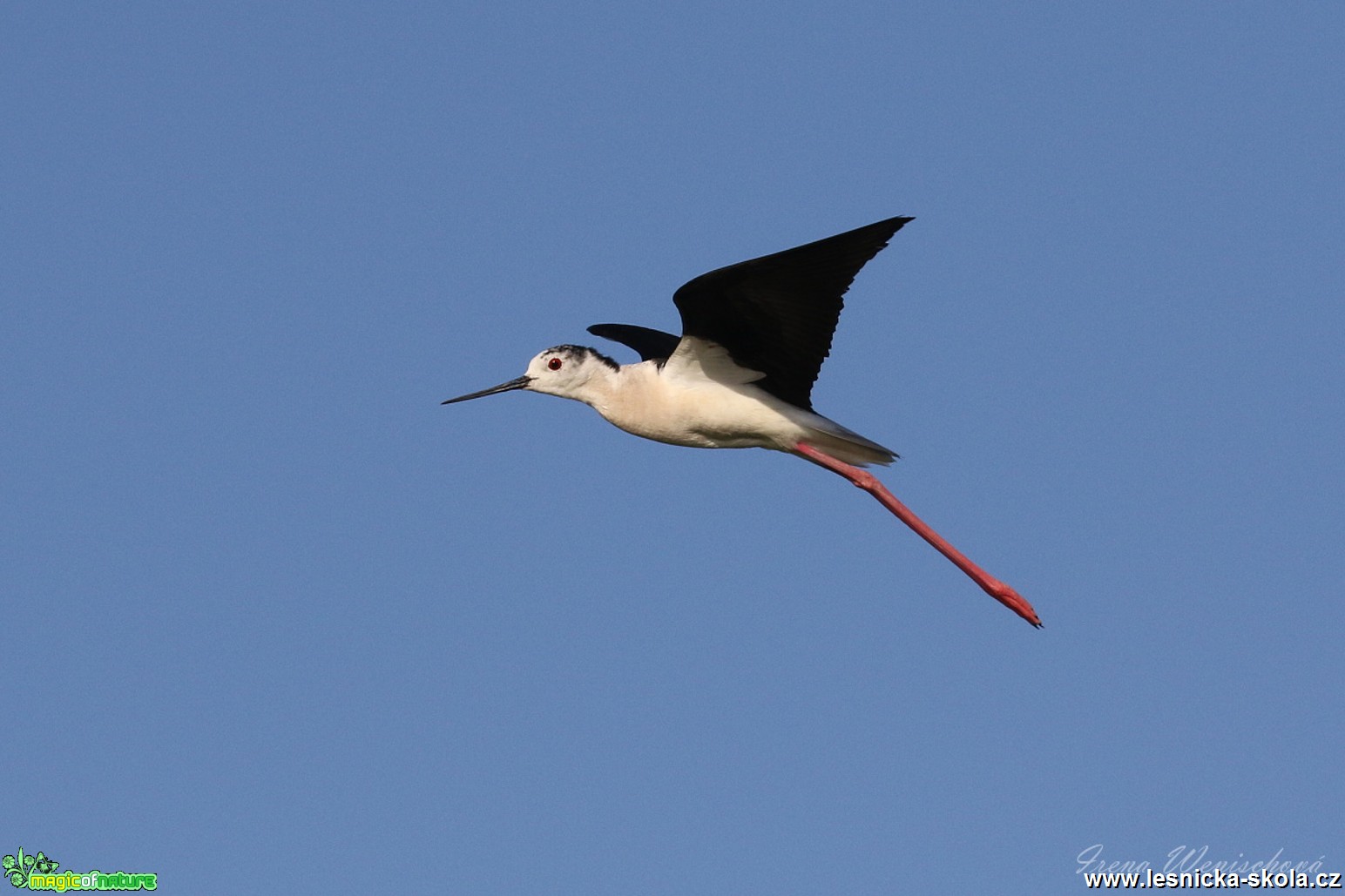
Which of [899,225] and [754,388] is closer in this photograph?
[899,225]

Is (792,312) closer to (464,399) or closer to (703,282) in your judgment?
(703,282)

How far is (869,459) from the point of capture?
11297mm

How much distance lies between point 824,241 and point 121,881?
638 centimetres

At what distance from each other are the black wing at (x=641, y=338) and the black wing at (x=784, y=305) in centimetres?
120

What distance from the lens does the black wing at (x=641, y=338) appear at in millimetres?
12039

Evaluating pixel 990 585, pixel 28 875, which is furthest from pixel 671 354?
pixel 28 875

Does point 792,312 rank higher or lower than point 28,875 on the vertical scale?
higher

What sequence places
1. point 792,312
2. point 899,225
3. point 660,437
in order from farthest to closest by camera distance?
point 660,437 < point 792,312 < point 899,225

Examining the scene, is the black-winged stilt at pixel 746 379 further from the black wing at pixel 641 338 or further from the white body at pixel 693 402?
the black wing at pixel 641 338

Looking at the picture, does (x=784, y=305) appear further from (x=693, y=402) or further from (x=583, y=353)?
(x=583, y=353)

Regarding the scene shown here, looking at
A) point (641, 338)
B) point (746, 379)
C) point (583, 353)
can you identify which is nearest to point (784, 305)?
point (746, 379)

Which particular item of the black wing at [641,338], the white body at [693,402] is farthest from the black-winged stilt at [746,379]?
the black wing at [641,338]

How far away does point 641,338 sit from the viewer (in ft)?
41.2

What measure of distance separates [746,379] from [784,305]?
31.1 inches
